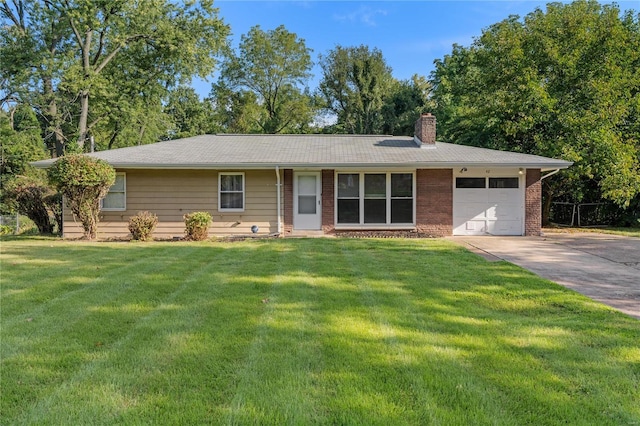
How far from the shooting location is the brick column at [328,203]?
504 inches

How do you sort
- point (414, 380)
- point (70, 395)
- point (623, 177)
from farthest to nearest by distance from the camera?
point (623, 177) < point (414, 380) < point (70, 395)

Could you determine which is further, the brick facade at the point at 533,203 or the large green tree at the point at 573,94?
the large green tree at the point at 573,94

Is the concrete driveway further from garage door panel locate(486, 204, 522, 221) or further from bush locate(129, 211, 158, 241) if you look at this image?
bush locate(129, 211, 158, 241)

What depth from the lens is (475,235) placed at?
12883 mm

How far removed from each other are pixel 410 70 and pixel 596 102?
71.2 feet

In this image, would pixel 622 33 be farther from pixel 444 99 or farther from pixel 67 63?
pixel 67 63

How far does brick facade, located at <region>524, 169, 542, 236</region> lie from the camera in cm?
1281

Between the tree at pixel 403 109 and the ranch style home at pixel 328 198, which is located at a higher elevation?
the tree at pixel 403 109

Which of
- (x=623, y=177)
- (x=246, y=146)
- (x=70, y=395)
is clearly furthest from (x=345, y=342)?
(x=623, y=177)

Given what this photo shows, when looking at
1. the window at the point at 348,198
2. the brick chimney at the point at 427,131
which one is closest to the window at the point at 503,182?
the brick chimney at the point at 427,131

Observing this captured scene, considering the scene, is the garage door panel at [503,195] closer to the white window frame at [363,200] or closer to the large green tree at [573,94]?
the white window frame at [363,200]

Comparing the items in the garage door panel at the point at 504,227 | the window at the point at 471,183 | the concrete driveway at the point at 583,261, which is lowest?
the concrete driveway at the point at 583,261

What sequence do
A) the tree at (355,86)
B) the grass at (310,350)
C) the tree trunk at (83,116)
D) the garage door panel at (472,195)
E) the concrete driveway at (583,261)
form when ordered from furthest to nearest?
1. the tree at (355,86)
2. the tree trunk at (83,116)
3. the garage door panel at (472,195)
4. the concrete driveway at (583,261)
5. the grass at (310,350)

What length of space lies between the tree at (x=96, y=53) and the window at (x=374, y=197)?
16.1 m
